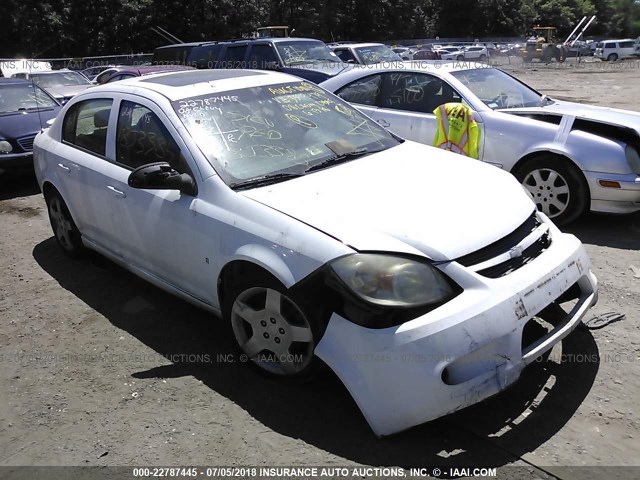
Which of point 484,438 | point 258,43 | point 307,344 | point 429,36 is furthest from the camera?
point 429,36

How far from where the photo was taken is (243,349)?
3.29m

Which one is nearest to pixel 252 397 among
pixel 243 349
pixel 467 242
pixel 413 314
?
pixel 243 349

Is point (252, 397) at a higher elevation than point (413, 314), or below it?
below

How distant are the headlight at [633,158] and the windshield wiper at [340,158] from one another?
2753 millimetres

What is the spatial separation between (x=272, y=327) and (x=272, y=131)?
1315 millimetres

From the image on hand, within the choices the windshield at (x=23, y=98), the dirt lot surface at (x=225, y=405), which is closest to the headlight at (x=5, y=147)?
the windshield at (x=23, y=98)

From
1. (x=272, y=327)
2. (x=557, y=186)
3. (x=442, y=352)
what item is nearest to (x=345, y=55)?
(x=557, y=186)

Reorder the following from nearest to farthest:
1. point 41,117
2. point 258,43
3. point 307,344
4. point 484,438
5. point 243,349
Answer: point 484,438, point 307,344, point 243,349, point 41,117, point 258,43

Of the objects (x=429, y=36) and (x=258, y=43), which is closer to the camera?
(x=258, y=43)

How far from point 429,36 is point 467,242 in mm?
65053

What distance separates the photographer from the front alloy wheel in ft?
9.64

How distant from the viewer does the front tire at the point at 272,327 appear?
2.89 meters

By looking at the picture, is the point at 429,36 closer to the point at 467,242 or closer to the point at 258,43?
the point at 258,43

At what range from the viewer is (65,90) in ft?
44.9
